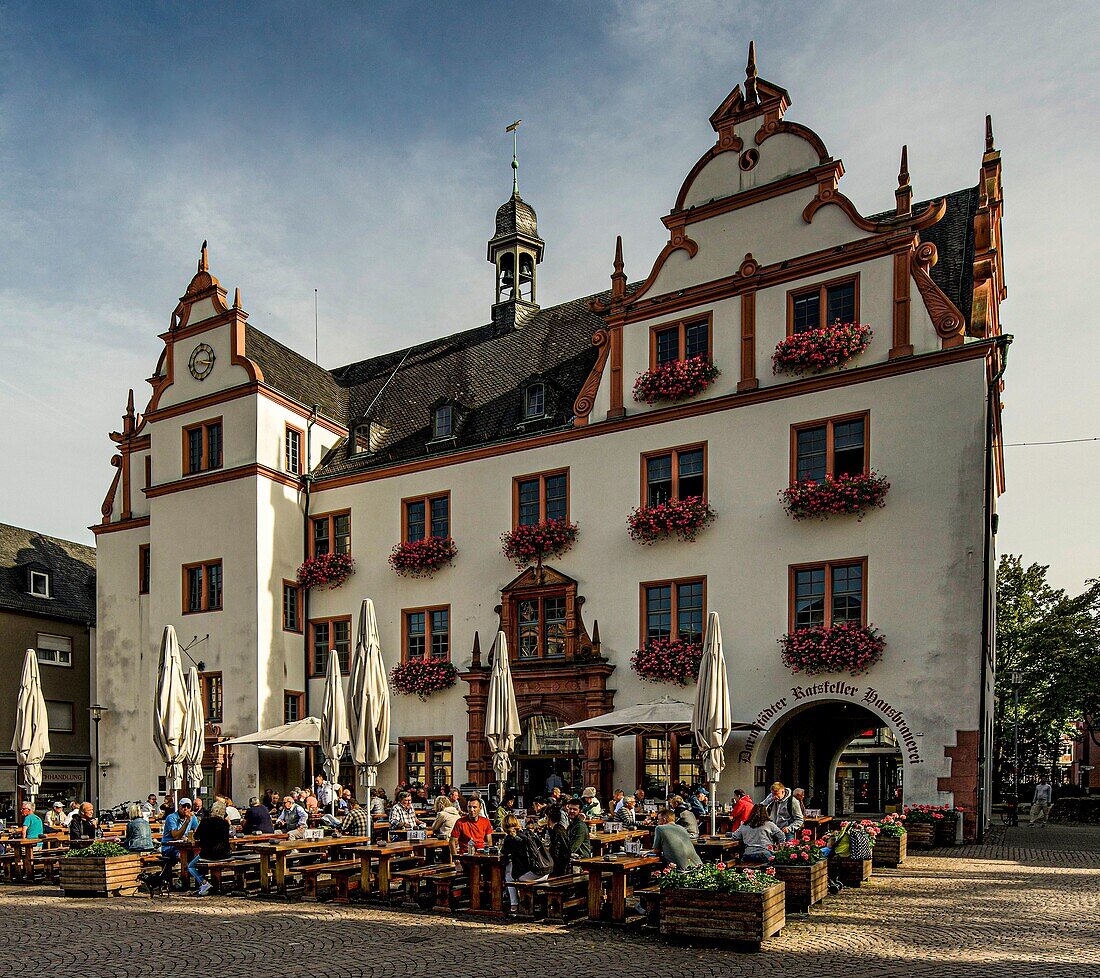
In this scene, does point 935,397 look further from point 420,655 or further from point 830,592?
point 420,655

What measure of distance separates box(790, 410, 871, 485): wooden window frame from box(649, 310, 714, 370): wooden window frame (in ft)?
9.35

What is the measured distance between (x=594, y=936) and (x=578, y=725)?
446 inches

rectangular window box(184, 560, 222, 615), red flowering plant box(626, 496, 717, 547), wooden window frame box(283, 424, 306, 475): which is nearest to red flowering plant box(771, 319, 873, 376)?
red flowering plant box(626, 496, 717, 547)

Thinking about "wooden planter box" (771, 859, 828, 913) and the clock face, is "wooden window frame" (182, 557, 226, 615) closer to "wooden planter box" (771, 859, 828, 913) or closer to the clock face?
the clock face

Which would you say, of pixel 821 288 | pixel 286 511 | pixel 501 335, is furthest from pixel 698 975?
pixel 501 335

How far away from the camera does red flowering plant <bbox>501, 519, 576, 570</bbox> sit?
27.8 metres

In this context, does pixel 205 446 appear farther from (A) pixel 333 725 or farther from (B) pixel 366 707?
(B) pixel 366 707

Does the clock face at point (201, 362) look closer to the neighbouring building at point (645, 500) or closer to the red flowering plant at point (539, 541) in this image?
the neighbouring building at point (645, 500)

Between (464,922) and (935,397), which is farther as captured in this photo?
(935,397)

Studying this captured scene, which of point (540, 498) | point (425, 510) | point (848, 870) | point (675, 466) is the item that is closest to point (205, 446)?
point (425, 510)

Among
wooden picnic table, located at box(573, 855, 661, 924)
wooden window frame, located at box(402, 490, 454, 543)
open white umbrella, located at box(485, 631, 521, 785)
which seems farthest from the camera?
wooden window frame, located at box(402, 490, 454, 543)

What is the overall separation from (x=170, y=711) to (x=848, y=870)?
39.9 feet

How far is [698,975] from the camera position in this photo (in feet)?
35.5

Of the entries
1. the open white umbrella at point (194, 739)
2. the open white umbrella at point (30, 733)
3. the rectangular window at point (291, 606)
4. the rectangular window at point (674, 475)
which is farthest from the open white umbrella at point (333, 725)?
the rectangular window at point (291, 606)
